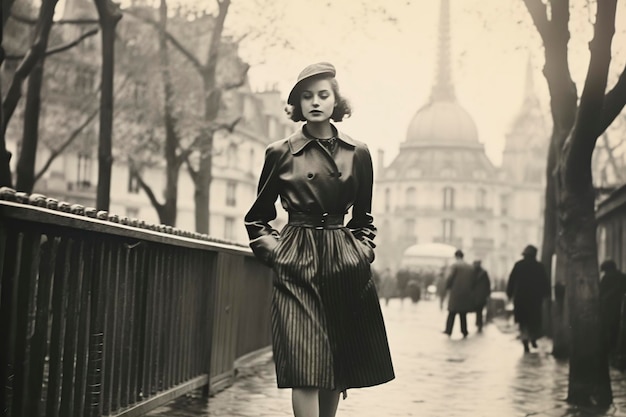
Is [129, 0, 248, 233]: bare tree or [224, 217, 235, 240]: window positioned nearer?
[129, 0, 248, 233]: bare tree

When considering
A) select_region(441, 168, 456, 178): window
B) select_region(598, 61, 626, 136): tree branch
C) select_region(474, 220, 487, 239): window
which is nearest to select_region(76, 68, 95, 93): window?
select_region(441, 168, 456, 178): window

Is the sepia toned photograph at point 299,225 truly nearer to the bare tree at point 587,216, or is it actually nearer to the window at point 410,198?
the bare tree at point 587,216

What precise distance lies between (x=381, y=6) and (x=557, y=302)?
490 cm

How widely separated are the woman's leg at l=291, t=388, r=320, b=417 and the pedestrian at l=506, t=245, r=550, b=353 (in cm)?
1152

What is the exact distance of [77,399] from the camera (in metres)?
5.73

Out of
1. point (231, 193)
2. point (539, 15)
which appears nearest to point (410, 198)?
point (231, 193)

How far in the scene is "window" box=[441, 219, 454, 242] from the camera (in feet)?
152

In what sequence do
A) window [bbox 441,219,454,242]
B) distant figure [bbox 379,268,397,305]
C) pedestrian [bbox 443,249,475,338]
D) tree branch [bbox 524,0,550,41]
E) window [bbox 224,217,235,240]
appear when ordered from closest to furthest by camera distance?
tree branch [bbox 524,0,550,41], pedestrian [bbox 443,249,475,338], distant figure [bbox 379,268,397,305], window [bbox 441,219,454,242], window [bbox 224,217,235,240]

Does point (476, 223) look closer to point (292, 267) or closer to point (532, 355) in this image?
point (532, 355)

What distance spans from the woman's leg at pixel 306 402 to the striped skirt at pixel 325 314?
0.17 feet

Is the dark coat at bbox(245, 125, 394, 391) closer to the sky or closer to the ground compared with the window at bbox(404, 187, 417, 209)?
closer to the ground

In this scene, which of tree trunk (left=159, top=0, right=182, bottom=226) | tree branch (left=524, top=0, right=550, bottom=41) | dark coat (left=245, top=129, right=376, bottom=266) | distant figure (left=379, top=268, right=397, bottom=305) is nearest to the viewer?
dark coat (left=245, top=129, right=376, bottom=266)

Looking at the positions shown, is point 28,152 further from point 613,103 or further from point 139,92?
point 139,92

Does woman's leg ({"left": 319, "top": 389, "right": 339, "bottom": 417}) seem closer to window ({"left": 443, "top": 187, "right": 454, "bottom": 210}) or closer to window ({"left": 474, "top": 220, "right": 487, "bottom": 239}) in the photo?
window ({"left": 474, "top": 220, "right": 487, "bottom": 239})
